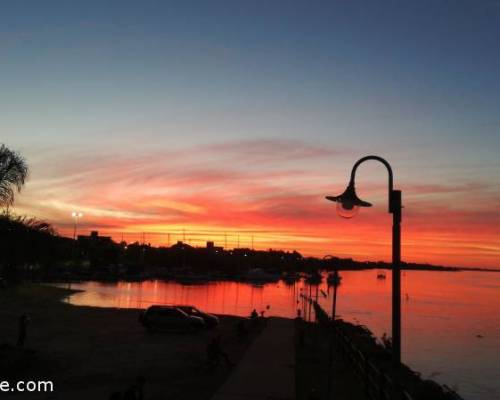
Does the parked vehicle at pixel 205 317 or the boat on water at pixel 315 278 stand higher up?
the boat on water at pixel 315 278

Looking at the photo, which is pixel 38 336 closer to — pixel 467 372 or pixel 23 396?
pixel 23 396

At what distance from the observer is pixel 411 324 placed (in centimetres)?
7338

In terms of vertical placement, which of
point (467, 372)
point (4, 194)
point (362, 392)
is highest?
point (4, 194)

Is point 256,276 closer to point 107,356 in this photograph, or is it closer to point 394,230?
point 107,356

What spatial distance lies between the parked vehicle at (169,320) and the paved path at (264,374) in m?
5.14

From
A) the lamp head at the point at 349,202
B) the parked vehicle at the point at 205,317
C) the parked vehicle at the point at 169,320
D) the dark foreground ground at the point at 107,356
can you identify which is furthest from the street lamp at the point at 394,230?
the parked vehicle at the point at 205,317

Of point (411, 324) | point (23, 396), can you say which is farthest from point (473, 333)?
point (23, 396)

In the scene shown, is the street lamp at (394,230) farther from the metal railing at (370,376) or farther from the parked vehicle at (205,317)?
the parked vehicle at (205,317)

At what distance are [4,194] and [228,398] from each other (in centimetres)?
2883

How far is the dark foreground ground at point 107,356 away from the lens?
→ 20.7 meters

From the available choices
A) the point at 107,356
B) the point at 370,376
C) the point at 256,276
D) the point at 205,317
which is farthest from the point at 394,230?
the point at 256,276

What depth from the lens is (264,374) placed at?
2292cm

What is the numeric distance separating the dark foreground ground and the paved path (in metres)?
0.81

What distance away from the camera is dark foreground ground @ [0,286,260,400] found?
20672 millimetres
